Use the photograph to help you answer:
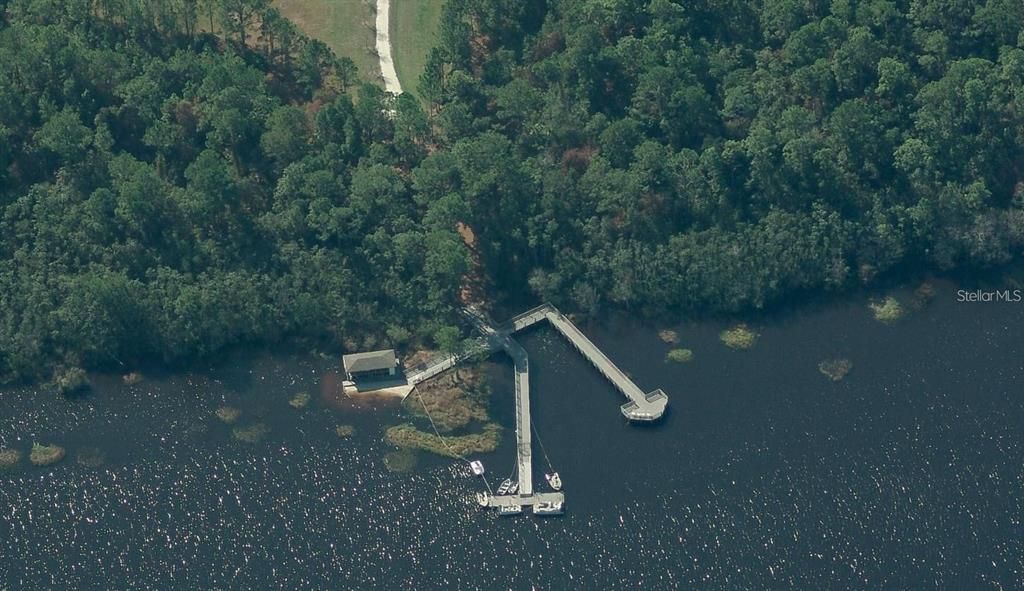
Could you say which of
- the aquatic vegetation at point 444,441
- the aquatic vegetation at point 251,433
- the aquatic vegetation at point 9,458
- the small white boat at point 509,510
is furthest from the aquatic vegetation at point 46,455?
the small white boat at point 509,510

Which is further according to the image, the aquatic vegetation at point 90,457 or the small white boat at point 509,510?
the aquatic vegetation at point 90,457

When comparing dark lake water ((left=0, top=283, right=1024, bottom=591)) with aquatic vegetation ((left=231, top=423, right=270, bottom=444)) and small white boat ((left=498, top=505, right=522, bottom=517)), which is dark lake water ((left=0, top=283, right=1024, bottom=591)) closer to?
aquatic vegetation ((left=231, top=423, right=270, bottom=444))

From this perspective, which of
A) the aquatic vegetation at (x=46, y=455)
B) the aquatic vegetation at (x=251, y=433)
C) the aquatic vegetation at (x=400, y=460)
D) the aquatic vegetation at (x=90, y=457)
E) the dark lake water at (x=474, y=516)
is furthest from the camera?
the aquatic vegetation at (x=251, y=433)

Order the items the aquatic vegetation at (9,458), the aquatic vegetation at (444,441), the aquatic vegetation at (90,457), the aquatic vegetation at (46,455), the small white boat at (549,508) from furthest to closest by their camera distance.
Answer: the aquatic vegetation at (444,441) → the aquatic vegetation at (90,457) → the aquatic vegetation at (46,455) → the aquatic vegetation at (9,458) → the small white boat at (549,508)

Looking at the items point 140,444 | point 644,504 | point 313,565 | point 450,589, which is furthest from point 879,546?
point 140,444

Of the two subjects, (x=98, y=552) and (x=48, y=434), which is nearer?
(x=98, y=552)

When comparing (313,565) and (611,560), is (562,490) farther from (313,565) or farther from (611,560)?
(313,565)

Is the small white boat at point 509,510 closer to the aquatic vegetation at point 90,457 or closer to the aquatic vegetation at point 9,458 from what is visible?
the aquatic vegetation at point 90,457
